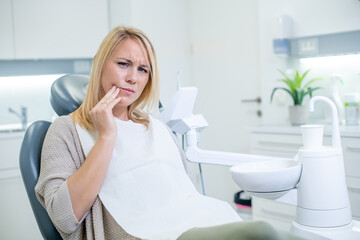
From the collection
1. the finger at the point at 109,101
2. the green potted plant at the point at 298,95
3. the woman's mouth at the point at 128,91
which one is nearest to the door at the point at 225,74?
the green potted plant at the point at 298,95

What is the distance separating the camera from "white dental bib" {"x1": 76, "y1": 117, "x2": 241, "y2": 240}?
45.2 inches

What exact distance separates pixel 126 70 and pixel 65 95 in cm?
25

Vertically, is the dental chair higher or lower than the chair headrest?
lower

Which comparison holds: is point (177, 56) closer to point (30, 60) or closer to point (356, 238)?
point (30, 60)

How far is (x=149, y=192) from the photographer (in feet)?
4.03

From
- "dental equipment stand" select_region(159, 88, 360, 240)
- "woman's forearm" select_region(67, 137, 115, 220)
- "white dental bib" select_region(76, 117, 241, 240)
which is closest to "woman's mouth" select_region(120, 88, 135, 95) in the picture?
"white dental bib" select_region(76, 117, 241, 240)

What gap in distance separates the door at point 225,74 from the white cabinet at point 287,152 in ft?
1.85

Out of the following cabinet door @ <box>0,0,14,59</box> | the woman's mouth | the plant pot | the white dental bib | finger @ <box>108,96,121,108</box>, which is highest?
cabinet door @ <box>0,0,14,59</box>

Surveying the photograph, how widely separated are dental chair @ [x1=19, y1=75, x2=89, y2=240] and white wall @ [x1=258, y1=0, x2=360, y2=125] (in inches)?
71.7

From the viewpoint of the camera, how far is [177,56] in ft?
11.3

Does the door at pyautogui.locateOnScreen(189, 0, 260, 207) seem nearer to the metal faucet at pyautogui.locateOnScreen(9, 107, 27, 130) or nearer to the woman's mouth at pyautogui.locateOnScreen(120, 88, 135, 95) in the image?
the metal faucet at pyautogui.locateOnScreen(9, 107, 27, 130)

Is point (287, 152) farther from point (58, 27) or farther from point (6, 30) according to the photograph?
point (6, 30)

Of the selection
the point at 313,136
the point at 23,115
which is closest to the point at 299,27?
the point at 313,136

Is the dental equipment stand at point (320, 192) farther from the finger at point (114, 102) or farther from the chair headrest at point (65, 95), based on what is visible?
the chair headrest at point (65, 95)
